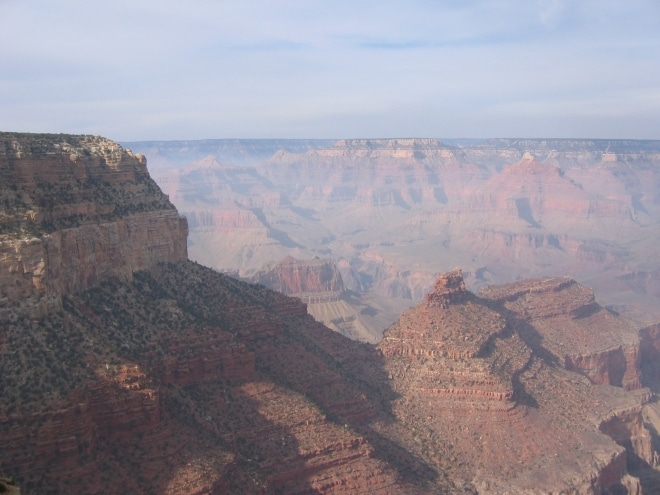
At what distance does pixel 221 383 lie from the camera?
154 feet

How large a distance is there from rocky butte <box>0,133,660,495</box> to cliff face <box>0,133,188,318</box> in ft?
0.39

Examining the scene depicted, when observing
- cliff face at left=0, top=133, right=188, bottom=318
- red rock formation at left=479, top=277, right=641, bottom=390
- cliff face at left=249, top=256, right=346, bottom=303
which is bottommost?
cliff face at left=249, top=256, right=346, bottom=303

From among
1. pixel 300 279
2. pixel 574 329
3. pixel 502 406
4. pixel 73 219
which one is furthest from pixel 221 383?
pixel 300 279

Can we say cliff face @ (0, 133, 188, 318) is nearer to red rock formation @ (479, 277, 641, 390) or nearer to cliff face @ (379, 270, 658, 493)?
cliff face @ (379, 270, 658, 493)

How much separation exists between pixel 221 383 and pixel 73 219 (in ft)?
41.4

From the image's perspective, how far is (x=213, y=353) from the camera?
4662 centimetres

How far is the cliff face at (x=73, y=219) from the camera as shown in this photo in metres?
39.1

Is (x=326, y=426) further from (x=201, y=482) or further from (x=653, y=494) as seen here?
(x=653, y=494)

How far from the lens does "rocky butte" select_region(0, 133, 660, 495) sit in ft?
123

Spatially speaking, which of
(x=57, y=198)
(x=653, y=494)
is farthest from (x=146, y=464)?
(x=653, y=494)

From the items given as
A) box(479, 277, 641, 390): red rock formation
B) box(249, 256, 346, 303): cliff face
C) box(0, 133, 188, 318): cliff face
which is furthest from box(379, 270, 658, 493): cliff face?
box(249, 256, 346, 303): cliff face

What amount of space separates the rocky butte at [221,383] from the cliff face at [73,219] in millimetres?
120

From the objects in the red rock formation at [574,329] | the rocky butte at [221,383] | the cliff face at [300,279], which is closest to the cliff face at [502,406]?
the rocky butte at [221,383]

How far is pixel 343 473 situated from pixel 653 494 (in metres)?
30.5
